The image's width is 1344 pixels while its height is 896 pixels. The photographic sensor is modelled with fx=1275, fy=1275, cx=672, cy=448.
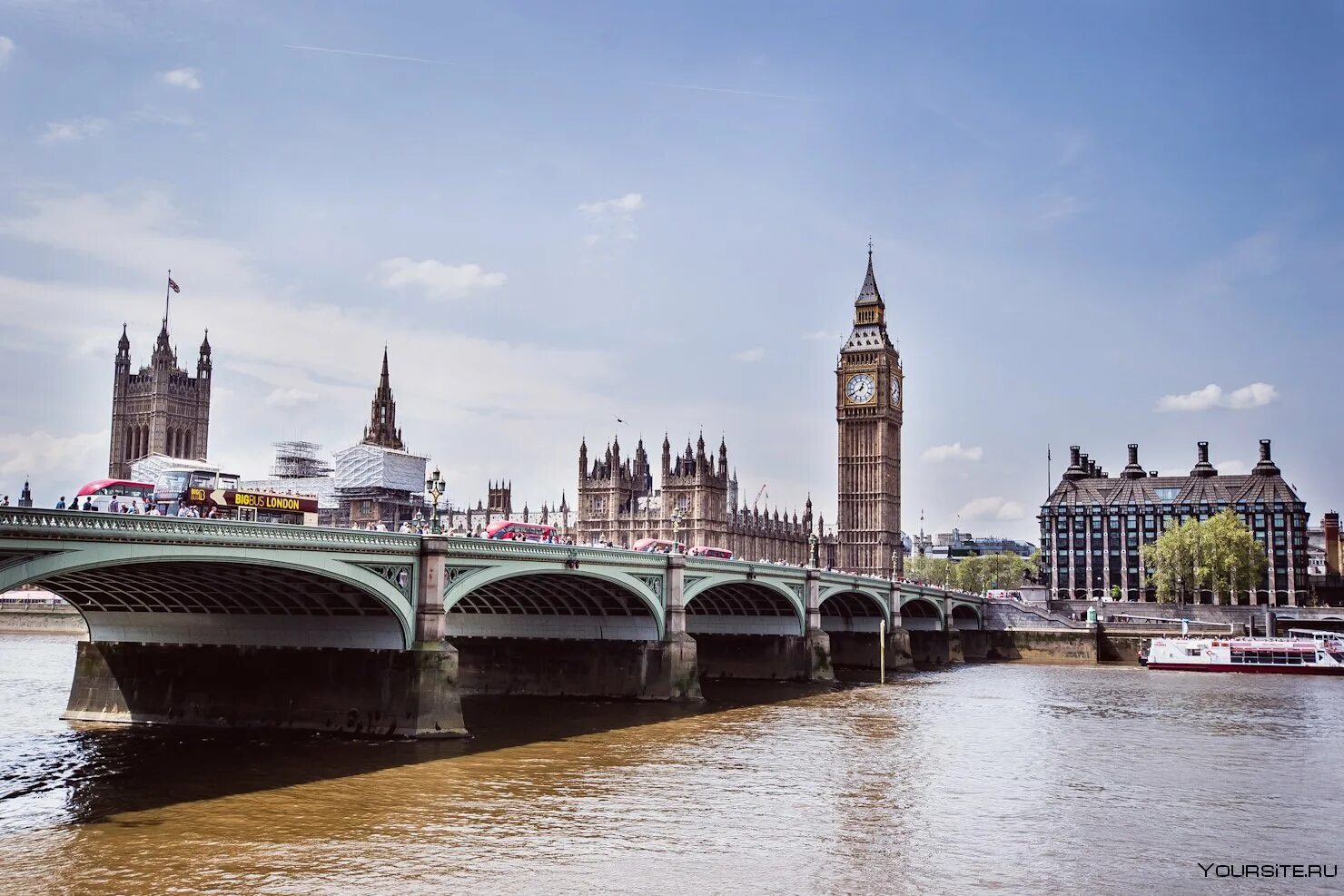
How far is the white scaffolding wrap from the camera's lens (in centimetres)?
13012

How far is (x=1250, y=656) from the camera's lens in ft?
261

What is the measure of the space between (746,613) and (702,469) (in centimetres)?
7142

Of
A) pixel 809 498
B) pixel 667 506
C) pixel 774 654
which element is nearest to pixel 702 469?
pixel 667 506

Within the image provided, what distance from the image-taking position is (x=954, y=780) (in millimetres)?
33750

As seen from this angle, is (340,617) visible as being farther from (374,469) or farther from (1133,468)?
(1133,468)

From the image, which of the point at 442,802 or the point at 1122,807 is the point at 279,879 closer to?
the point at 442,802

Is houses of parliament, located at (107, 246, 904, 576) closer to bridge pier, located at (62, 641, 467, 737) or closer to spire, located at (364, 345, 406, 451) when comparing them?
spire, located at (364, 345, 406, 451)

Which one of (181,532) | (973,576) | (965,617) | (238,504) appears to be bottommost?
(965,617)

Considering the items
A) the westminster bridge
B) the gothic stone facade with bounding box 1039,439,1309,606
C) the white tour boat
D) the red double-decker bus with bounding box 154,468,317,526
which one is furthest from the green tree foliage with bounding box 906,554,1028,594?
the red double-decker bus with bounding box 154,468,317,526

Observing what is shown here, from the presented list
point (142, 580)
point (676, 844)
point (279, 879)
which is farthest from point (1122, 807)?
point (142, 580)

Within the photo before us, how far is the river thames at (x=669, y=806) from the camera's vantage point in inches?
882

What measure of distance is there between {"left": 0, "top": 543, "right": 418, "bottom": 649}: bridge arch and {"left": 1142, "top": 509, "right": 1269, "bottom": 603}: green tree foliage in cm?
10378

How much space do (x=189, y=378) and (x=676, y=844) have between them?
183 m

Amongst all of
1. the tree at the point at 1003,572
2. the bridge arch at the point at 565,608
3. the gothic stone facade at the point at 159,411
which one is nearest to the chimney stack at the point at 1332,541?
the tree at the point at 1003,572
